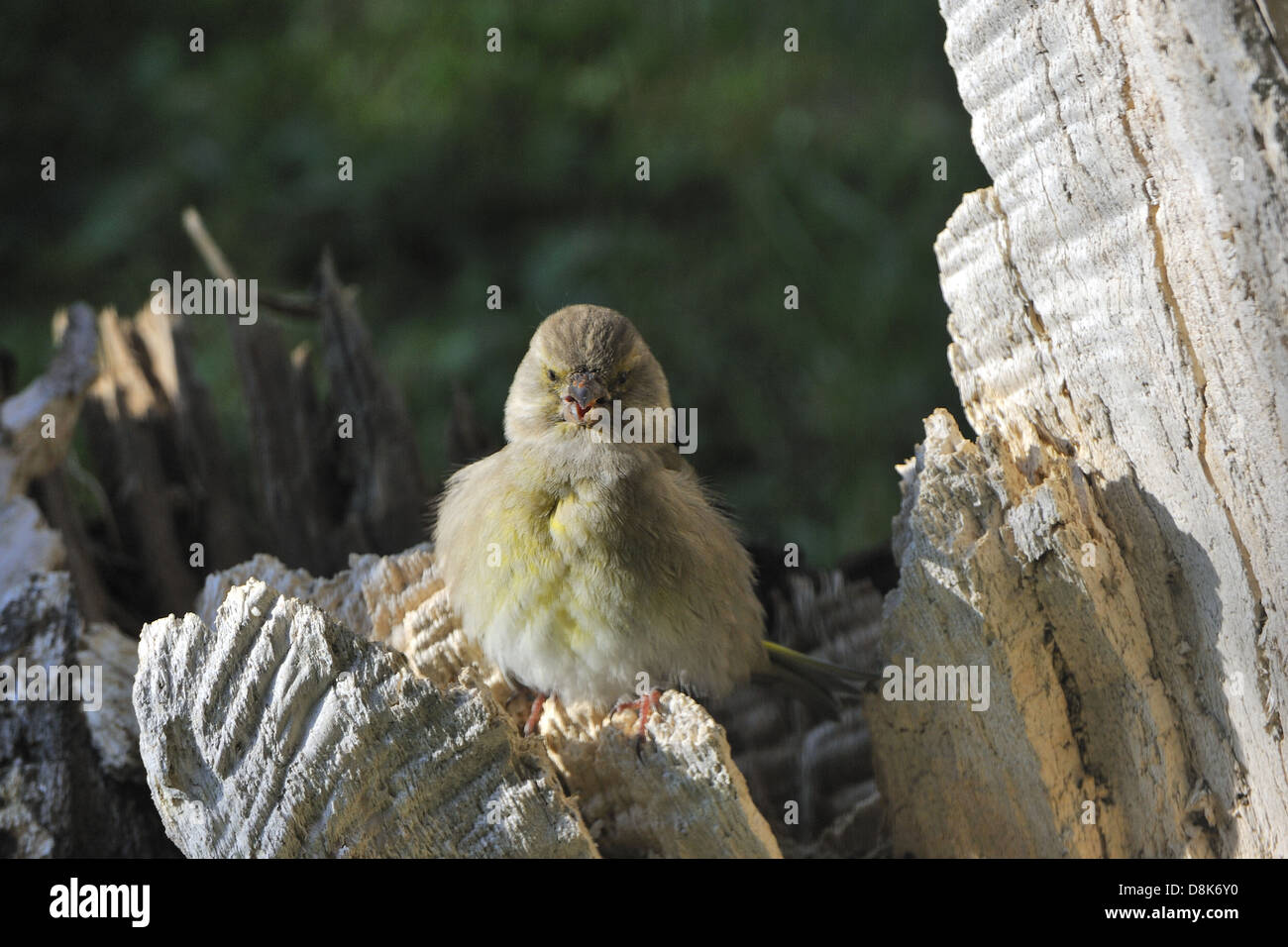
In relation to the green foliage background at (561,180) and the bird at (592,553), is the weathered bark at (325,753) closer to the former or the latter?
the bird at (592,553)

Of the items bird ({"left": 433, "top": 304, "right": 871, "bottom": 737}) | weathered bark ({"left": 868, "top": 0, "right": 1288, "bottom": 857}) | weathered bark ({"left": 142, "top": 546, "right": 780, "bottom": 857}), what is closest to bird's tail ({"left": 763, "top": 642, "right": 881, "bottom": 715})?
bird ({"left": 433, "top": 304, "right": 871, "bottom": 737})

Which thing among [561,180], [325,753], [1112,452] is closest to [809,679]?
[1112,452]

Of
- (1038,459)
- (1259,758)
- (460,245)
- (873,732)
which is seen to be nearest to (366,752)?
(873,732)

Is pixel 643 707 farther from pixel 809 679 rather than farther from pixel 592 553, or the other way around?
pixel 809 679

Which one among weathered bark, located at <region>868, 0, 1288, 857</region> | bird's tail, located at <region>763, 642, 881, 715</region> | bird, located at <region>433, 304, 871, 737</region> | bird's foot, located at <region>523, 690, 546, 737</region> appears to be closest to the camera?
weathered bark, located at <region>868, 0, 1288, 857</region>

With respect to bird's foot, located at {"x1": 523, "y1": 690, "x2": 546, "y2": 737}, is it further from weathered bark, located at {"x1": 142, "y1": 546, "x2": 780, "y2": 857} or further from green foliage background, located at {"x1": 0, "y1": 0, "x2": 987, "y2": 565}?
green foliage background, located at {"x1": 0, "y1": 0, "x2": 987, "y2": 565}

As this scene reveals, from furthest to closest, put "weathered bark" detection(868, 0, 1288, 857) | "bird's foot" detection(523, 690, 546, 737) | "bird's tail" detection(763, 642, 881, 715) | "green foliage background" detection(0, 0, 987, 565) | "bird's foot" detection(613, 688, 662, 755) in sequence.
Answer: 1. "green foliage background" detection(0, 0, 987, 565)
2. "bird's tail" detection(763, 642, 881, 715)
3. "bird's foot" detection(523, 690, 546, 737)
4. "bird's foot" detection(613, 688, 662, 755)
5. "weathered bark" detection(868, 0, 1288, 857)

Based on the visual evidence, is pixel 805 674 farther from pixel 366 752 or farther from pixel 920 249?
pixel 920 249
